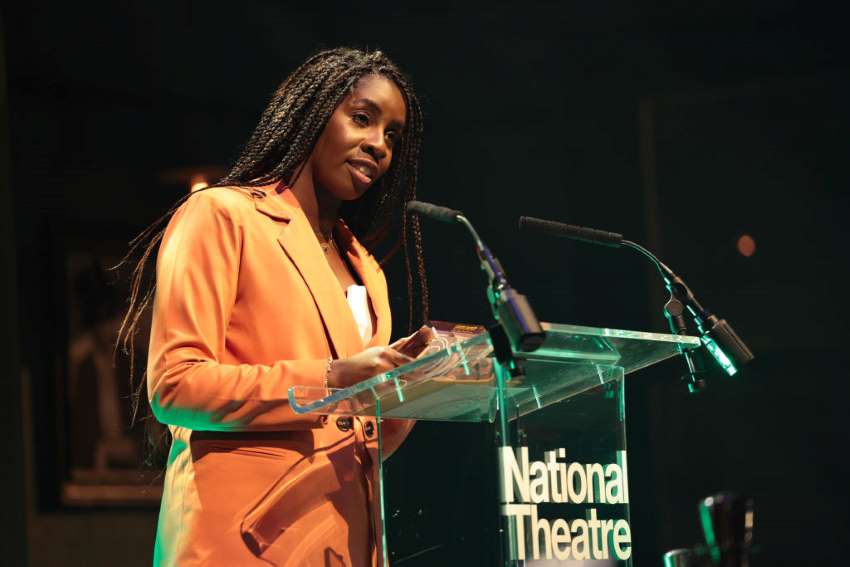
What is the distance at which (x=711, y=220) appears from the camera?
472cm

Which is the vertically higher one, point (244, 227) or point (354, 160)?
point (354, 160)

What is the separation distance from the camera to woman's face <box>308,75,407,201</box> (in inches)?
102

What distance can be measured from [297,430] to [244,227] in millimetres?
416

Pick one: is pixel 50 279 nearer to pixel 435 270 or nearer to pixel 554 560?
pixel 435 270

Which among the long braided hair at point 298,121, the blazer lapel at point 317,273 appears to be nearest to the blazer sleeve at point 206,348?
the blazer lapel at point 317,273

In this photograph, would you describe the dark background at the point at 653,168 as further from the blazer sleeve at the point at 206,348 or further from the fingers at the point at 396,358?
the fingers at the point at 396,358

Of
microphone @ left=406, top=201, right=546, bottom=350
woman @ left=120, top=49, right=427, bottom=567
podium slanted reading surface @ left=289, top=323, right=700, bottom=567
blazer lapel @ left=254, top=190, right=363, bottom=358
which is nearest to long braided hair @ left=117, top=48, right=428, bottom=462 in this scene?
woman @ left=120, top=49, right=427, bottom=567

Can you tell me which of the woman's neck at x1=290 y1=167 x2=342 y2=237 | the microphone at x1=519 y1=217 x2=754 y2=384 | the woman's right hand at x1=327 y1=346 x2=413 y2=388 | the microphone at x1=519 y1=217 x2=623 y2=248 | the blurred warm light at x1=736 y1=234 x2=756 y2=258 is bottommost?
the woman's right hand at x1=327 y1=346 x2=413 y2=388

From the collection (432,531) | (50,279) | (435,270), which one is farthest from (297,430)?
(435,270)

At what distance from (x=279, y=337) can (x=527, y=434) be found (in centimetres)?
57

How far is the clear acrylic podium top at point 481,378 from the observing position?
189 cm

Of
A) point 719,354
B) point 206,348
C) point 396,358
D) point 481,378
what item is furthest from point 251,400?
Result: point 719,354

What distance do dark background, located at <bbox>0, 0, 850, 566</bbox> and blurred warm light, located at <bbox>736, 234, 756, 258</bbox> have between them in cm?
2

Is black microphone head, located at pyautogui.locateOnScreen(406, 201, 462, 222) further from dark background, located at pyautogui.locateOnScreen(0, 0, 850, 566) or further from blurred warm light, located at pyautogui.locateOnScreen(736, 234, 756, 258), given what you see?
blurred warm light, located at pyautogui.locateOnScreen(736, 234, 756, 258)
